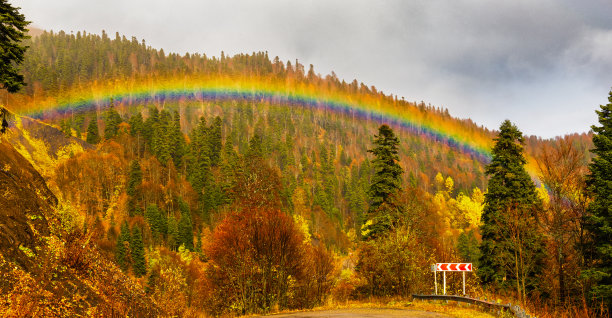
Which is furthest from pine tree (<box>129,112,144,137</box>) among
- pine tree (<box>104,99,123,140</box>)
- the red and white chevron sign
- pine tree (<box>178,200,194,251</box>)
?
the red and white chevron sign

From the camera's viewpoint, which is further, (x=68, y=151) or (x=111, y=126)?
(x=111, y=126)

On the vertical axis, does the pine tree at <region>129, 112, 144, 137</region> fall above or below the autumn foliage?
above

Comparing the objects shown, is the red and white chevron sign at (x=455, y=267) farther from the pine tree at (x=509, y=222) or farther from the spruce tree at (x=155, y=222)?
the spruce tree at (x=155, y=222)

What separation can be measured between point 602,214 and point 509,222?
17.9ft

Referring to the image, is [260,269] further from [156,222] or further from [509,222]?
[156,222]

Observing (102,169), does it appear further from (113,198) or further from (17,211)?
(17,211)

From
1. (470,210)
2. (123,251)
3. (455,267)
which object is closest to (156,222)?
(123,251)

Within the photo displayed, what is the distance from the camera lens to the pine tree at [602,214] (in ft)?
84.1

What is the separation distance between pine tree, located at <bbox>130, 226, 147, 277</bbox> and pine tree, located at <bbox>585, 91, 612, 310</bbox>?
66277 millimetres

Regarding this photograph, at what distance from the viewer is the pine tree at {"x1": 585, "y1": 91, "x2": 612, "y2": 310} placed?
1009 inches

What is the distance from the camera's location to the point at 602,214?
Result: 90.5ft

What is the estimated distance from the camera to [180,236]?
92312mm

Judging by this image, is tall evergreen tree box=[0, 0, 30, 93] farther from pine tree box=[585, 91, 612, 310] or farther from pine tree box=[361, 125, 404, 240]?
pine tree box=[585, 91, 612, 310]

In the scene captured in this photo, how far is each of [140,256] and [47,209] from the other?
61.2 meters
